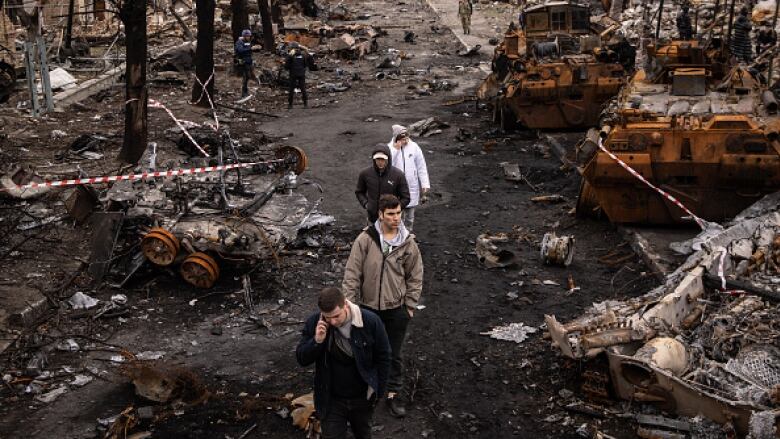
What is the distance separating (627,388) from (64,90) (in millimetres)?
16771

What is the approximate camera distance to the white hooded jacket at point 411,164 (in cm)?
1001

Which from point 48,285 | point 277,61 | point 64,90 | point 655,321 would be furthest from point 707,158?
point 277,61

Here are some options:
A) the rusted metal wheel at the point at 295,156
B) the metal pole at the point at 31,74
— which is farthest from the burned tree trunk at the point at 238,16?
the rusted metal wheel at the point at 295,156

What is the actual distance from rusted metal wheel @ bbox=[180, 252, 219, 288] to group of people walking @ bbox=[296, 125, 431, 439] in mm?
1898

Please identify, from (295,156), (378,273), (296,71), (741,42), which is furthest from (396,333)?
(741,42)

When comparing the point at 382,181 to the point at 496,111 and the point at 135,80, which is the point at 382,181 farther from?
the point at 496,111

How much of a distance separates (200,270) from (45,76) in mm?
10156

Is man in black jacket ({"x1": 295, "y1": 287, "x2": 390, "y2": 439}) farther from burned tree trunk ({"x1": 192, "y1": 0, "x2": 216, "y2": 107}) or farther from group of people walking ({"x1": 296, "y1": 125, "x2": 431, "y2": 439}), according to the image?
burned tree trunk ({"x1": 192, "y1": 0, "x2": 216, "y2": 107})

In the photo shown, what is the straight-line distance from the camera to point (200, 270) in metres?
10.0

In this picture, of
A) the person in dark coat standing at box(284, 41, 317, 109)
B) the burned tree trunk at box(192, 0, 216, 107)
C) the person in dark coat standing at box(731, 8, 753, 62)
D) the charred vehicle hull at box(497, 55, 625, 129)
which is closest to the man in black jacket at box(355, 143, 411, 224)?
the charred vehicle hull at box(497, 55, 625, 129)

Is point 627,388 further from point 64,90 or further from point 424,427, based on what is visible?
point 64,90

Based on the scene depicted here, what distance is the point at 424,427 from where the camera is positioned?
7.24 metres

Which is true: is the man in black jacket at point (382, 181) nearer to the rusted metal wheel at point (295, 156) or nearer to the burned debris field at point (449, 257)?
the burned debris field at point (449, 257)

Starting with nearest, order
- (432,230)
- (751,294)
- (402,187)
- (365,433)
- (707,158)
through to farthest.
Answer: (365,433) → (751,294) → (402,187) → (707,158) → (432,230)
